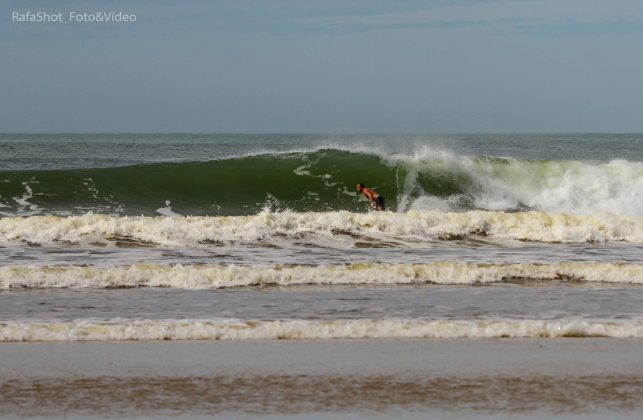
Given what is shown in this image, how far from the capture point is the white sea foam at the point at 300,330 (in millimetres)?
7082

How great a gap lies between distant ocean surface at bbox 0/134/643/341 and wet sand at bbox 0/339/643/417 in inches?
19.3

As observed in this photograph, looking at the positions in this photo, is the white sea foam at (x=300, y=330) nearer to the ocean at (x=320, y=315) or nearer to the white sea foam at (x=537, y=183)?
the ocean at (x=320, y=315)

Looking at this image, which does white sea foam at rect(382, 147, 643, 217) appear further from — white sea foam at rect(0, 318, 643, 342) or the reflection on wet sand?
the reflection on wet sand

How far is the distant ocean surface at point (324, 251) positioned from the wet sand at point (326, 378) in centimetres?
49

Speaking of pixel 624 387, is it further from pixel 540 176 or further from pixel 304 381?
pixel 540 176

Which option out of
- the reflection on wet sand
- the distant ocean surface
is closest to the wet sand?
the reflection on wet sand

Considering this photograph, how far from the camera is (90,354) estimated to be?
6.45m

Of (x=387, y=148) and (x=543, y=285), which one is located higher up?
(x=387, y=148)

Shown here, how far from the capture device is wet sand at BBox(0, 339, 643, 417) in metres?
5.09

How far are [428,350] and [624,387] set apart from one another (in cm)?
152

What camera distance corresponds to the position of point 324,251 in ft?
44.6

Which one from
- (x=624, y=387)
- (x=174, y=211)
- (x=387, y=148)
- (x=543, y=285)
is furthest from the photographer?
(x=387, y=148)

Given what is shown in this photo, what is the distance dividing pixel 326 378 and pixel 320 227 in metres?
9.59

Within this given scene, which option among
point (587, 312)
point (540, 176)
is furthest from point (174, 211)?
point (587, 312)
